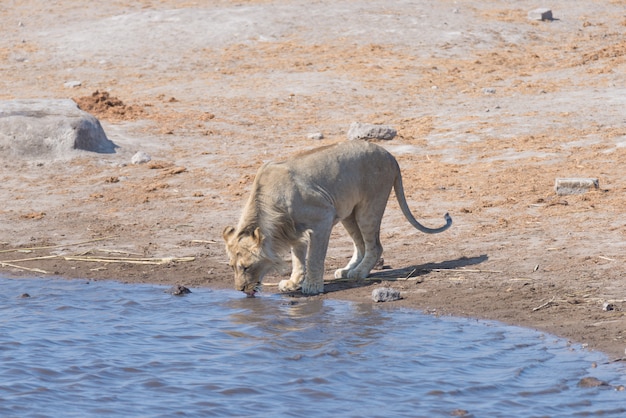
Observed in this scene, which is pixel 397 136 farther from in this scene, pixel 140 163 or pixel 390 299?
pixel 390 299

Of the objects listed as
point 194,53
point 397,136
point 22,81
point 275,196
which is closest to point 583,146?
point 397,136

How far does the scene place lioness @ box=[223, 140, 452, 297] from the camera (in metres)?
9.02

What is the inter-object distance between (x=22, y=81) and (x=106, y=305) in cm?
1020

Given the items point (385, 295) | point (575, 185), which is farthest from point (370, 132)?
point (385, 295)

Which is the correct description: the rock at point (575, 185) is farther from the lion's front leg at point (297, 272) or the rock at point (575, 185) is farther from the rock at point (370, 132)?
the lion's front leg at point (297, 272)

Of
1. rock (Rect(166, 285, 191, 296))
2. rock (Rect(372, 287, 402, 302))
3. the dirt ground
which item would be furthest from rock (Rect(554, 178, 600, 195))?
rock (Rect(166, 285, 191, 296))

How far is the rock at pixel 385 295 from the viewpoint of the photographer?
912cm

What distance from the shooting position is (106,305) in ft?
31.1

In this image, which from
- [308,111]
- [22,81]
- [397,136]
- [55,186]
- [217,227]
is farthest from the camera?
[22,81]

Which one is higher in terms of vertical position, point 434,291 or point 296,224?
point 296,224

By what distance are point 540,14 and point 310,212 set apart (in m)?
13.7

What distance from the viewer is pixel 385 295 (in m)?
9.11

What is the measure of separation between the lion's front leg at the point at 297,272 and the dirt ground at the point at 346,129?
496mm

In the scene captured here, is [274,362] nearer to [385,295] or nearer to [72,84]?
[385,295]
